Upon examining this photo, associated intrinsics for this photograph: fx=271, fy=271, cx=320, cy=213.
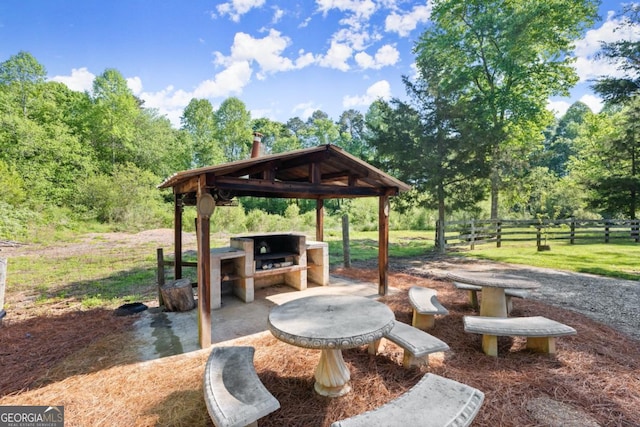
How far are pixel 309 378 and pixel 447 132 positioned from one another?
38.3 feet

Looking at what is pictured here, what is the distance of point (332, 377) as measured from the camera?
102 inches

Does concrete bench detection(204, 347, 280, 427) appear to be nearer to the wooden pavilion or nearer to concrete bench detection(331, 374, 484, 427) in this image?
concrete bench detection(331, 374, 484, 427)

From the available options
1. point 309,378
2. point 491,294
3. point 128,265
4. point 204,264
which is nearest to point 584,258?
point 491,294

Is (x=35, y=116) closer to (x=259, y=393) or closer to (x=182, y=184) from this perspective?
(x=182, y=184)

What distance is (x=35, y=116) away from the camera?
728 inches

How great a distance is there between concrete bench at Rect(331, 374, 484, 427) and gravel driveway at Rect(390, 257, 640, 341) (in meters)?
3.99

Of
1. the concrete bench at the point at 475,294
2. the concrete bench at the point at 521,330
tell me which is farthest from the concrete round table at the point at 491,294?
the concrete bench at the point at 521,330

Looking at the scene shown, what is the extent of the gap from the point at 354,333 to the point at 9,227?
17.6 m

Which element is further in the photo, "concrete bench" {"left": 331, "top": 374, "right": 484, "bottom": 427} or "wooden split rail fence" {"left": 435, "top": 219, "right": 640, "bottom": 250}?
"wooden split rail fence" {"left": 435, "top": 219, "right": 640, "bottom": 250}

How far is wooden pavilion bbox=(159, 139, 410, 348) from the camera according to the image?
12.2ft

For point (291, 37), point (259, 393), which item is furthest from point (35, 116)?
point (259, 393)

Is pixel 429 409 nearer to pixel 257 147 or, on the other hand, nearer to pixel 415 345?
pixel 415 345

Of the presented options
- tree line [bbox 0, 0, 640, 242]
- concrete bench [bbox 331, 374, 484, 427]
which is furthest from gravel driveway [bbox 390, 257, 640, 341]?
tree line [bbox 0, 0, 640, 242]

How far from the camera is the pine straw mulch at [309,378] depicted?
7.83 feet
